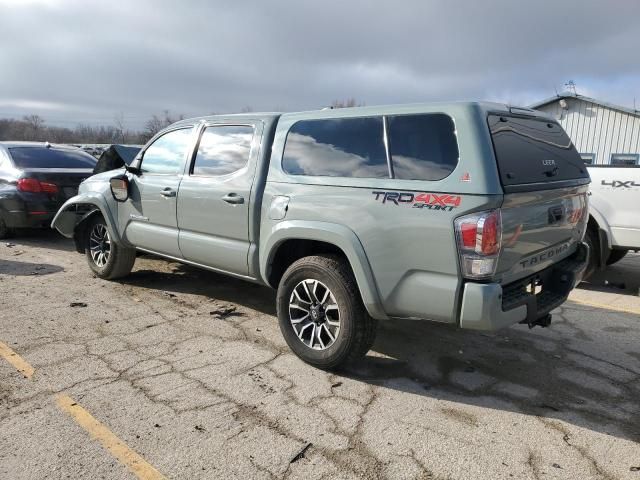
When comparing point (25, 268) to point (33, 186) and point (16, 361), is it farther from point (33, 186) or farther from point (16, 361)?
point (16, 361)

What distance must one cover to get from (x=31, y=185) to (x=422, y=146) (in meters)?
7.22

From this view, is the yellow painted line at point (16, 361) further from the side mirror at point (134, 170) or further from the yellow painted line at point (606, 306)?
the yellow painted line at point (606, 306)

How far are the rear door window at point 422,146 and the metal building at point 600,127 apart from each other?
15846 mm

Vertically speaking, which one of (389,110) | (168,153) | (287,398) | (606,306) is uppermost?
(389,110)

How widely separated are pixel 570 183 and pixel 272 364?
266 centimetres

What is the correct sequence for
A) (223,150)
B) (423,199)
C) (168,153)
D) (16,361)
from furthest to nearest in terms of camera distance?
(168,153) < (223,150) < (16,361) < (423,199)

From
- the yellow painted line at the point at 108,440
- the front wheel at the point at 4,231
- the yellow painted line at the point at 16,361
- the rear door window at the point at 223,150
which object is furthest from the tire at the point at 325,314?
the front wheel at the point at 4,231

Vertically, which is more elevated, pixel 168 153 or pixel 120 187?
pixel 168 153

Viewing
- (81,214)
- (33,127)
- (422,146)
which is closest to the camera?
(422,146)

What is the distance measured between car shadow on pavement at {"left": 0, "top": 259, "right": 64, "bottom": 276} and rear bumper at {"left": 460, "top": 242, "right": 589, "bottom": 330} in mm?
5743

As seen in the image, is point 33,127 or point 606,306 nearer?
point 606,306

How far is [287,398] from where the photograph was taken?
3.46 meters

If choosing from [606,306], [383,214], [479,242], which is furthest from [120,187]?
[606,306]

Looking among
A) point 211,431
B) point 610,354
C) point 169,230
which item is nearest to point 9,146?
point 169,230
